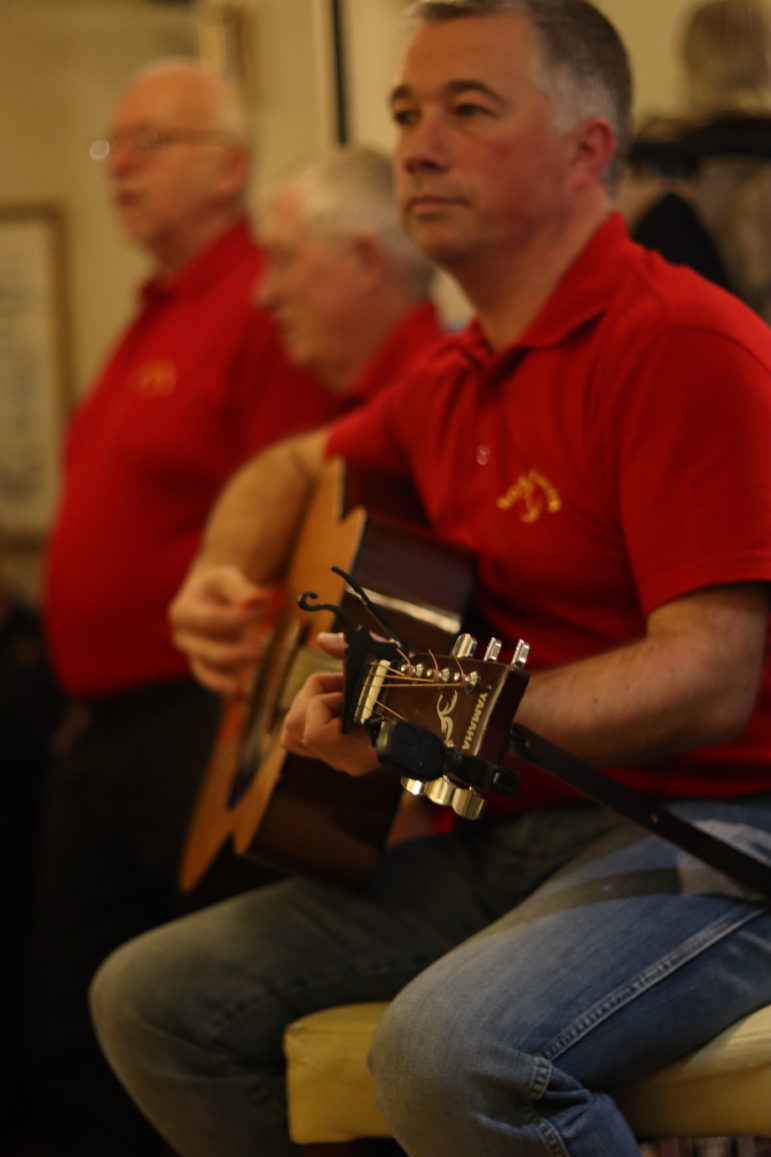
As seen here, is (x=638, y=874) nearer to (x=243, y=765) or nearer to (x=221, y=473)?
(x=243, y=765)

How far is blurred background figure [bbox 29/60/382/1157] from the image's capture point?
2297mm

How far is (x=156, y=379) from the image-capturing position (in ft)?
7.88

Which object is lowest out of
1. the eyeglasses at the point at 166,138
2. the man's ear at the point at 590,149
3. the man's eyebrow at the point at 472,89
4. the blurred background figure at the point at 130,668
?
the blurred background figure at the point at 130,668

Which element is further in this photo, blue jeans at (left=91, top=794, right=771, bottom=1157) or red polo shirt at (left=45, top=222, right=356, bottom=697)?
red polo shirt at (left=45, top=222, right=356, bottom=697)

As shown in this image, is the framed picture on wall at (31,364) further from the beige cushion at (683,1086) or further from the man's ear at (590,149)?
the beige cushion at (683,1086)

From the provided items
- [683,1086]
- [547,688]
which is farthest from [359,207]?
[683,1086]

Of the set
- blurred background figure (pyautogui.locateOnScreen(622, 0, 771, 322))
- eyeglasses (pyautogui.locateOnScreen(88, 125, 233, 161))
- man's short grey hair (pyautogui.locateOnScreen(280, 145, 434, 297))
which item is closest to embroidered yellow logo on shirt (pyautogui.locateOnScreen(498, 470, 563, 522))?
blurred background figure (pyautogui.locateOnScreen(622, 0, 771, 322))

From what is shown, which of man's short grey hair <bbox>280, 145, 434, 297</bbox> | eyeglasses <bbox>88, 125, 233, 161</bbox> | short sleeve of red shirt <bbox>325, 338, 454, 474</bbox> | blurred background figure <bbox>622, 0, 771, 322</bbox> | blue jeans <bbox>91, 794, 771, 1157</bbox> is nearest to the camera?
blue jeans <bbox>91, 794, 771, 1157</bbox>

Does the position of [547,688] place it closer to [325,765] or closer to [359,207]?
[325,765]

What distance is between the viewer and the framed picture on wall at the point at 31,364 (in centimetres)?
402

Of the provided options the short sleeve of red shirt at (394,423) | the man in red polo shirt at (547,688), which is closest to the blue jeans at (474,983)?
the man in red polo shirt at (547,688)

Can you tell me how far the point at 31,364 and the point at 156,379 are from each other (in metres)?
1.77

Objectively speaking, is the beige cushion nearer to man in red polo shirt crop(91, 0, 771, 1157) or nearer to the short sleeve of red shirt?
man in red polo shirt crop(91, 0, 771, 1157)

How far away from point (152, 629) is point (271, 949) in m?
0.95
